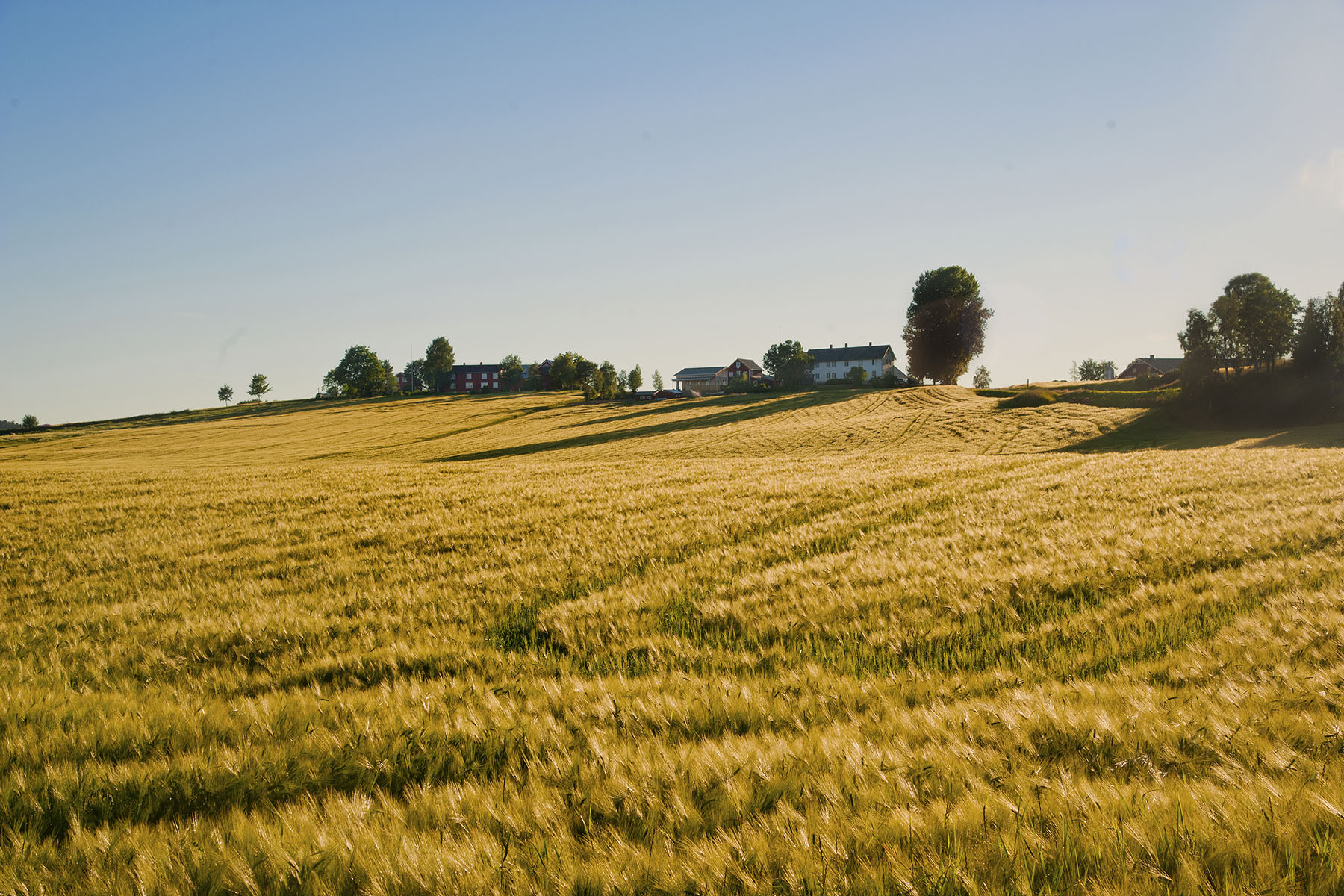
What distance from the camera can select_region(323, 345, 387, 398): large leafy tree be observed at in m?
151

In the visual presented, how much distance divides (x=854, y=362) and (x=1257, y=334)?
134993mm

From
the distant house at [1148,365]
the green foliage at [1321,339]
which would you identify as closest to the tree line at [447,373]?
the green foliage at [1321,339]

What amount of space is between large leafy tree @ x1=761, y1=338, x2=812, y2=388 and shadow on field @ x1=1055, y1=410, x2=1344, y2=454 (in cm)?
9414

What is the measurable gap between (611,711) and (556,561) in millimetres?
5456

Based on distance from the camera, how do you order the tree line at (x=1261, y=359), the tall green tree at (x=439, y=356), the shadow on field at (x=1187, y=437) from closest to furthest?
the shadow on field at (x=1187, y=437), the tree line at (x=1261, y=359), the tall green tree at (x=439, y=356)

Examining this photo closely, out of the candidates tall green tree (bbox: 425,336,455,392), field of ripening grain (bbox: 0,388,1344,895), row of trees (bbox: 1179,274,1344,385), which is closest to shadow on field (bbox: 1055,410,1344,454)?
row of trees (bbox: 1179,274,1344,385)

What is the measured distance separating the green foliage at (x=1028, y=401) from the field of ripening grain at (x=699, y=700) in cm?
5504

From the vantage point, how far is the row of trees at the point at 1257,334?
54.8 meters

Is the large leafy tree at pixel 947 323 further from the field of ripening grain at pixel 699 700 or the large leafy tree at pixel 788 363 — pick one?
the field of ripening grain at pixel 699 700

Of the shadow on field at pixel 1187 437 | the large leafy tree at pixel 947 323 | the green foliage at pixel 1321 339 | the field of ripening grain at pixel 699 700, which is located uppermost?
the large leafy tree at pixel 947 323

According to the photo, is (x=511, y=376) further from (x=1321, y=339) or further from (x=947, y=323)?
(x=1321, y=339)

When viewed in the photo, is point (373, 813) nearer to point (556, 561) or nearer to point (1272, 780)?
point (1272, 780)

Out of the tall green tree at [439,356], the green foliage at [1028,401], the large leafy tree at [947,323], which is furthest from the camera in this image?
the tall green tree at [439,356]

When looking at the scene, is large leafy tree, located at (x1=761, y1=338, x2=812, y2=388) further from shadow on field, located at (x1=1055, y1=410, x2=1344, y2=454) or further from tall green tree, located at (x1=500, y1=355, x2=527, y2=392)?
shadow on field, located at (x1=1055, y1=410, x2=1344, y2=454)
